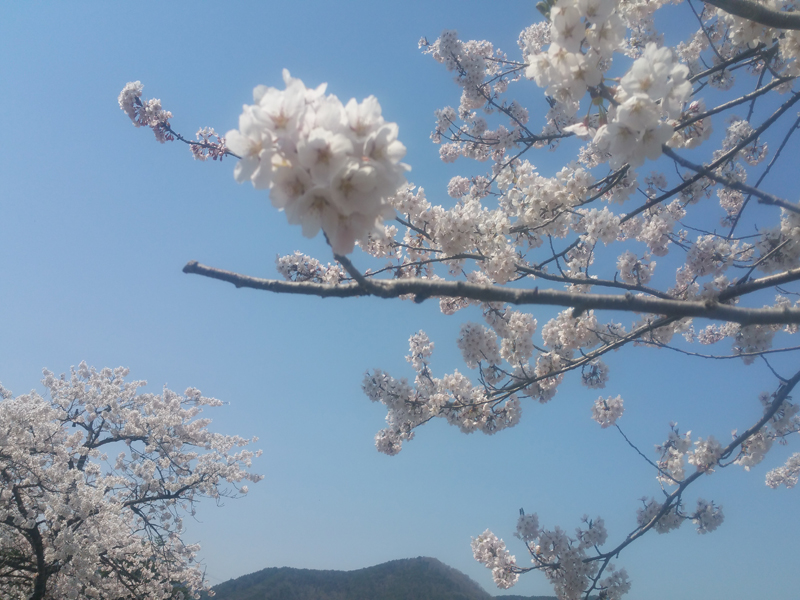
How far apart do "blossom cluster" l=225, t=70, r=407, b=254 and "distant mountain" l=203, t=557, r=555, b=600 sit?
105ft

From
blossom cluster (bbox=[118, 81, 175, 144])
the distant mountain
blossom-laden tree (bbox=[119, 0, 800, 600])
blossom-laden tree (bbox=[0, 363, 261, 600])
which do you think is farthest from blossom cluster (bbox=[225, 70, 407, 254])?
the distant mountain

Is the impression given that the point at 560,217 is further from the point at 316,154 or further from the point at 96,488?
the point at 96,488

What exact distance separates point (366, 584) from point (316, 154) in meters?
37.3

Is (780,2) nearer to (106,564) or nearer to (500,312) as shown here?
(500,312)

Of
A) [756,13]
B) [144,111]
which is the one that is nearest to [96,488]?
[144,111]

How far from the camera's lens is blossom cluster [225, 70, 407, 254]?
1.35m

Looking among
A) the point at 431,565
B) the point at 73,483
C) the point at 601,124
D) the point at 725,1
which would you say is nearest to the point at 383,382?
the point at 601,124

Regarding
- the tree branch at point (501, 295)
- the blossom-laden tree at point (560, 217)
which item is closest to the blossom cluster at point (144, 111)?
the blossom-laden tree at point (560, 217)

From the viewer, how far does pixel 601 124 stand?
2.30 metres

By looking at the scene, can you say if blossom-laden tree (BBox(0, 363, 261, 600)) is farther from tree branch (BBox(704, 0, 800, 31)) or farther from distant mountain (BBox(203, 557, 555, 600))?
distant mountain (BBox(203, 557, 555, 600))

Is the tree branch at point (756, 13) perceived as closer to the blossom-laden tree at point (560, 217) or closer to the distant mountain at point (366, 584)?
the blossom-laden tree at point (560, 217)

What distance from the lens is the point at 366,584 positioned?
104ft

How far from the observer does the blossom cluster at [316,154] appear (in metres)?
1.35

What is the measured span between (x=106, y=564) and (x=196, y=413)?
6986mm
